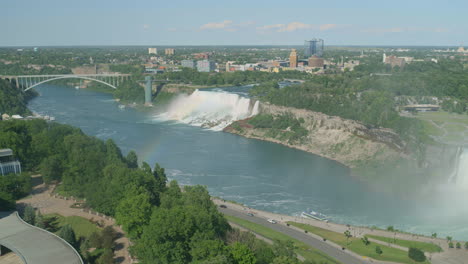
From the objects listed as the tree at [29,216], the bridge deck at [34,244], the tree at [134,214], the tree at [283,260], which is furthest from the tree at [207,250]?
the tree at [29,216]

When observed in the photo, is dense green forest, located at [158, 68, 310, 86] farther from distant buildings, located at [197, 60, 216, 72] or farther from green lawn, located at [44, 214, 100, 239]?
green lawn, located at [44, 214, 100, 239]

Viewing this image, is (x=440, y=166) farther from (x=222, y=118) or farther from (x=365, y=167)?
(x=222, y=118)

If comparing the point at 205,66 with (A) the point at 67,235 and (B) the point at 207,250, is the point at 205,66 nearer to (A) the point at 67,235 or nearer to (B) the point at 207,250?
(A) the point at 67,235

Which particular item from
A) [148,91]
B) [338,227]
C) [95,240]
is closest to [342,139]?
[338,227]

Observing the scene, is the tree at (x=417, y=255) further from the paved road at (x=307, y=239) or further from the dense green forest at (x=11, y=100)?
the dense green forest at (x=11, y=100)

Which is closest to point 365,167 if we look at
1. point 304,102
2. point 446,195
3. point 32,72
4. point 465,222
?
point 446,195
